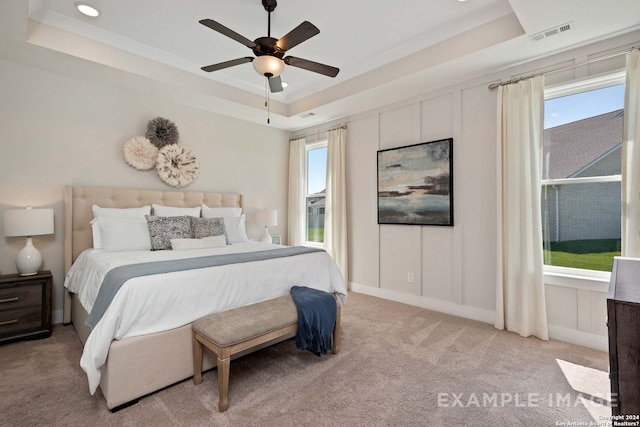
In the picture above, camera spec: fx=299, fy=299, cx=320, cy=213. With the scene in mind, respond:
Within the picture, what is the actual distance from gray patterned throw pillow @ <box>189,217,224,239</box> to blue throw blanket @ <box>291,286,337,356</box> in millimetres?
1609

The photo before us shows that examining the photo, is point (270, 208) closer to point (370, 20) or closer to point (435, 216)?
point (435, 216)

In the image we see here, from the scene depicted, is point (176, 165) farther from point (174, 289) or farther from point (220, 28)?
point (174, 289)

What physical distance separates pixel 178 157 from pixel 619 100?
15.7 feet

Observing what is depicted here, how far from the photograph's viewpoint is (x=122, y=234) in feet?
10.2

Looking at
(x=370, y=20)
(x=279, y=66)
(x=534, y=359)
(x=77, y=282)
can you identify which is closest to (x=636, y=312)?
(x=534, y=359)

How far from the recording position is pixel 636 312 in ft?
3.42

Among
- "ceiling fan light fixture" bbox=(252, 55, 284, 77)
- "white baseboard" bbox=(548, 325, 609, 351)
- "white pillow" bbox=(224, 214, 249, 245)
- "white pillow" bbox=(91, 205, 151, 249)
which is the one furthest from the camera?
"white pillow" bbox=(224, 214, 249, 245)

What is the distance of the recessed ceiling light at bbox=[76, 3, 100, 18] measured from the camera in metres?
2.57

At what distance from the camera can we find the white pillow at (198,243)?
125 inches

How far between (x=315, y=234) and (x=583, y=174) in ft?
12.0

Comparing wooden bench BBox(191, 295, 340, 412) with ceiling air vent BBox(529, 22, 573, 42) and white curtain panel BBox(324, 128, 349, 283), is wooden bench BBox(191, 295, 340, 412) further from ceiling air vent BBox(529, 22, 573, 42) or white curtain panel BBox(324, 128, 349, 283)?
ceiling air vent BBox(529, 22, 573, 42)

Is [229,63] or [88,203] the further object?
[88,203]

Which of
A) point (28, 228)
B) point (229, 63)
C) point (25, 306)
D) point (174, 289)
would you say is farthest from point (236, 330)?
point (28, 228)

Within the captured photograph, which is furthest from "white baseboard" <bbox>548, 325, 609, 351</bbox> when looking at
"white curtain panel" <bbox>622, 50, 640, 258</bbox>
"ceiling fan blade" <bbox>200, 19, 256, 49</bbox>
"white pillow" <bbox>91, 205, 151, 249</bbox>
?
"white pillow" <bbox>91, 205, 151, 249</bbox>
